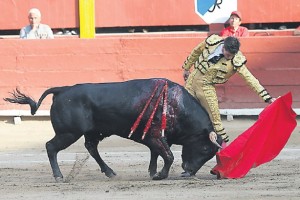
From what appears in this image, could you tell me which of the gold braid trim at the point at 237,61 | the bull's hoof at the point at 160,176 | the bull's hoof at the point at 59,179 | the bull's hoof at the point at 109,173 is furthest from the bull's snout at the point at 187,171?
the bull's hoof at the point at 59,179

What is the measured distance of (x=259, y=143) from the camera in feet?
26.6

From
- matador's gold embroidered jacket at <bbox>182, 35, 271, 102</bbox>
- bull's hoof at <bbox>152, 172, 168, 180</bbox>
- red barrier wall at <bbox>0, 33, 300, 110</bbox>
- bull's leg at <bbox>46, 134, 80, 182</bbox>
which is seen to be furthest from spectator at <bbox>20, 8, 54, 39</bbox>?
bull's hoof at <bbox>152, 172, 168, 180</bbox>

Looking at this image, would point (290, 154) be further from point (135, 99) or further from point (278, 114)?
point (135, 99)

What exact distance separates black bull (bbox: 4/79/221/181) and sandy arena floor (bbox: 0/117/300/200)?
315 mm

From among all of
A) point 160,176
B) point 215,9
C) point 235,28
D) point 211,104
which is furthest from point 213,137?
point 215,9

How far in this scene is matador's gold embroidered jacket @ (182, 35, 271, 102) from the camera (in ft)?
26.1

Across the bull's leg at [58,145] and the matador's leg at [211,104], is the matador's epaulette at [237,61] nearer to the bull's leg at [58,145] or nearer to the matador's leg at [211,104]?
the matador's leg at [211,104]

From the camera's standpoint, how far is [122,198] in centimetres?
695

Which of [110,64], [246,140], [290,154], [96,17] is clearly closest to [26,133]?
[110,64]

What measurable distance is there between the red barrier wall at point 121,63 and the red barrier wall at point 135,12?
3.68 ft

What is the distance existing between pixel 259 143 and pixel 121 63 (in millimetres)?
4365

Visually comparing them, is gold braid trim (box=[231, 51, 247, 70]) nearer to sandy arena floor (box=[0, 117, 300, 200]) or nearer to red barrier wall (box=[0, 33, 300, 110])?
sandy arena floor (box=[0, 117, 300, 200])

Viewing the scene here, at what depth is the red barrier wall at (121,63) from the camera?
1197cm

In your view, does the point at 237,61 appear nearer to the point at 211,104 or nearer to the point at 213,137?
the point at 211,104
